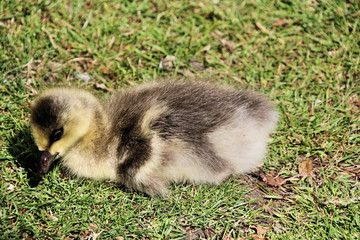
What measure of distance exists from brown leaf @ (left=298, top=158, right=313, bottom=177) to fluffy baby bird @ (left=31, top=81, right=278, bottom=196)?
329mm

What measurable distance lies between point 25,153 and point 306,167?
173 cm

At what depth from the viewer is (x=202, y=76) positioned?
306 centimetres

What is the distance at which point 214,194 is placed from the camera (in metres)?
2.41

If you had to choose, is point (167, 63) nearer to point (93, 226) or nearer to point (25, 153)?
point (25, 153)

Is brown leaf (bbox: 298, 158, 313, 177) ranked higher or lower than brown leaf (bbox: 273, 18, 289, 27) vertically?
lower

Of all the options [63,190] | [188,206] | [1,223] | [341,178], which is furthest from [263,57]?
[1,223]

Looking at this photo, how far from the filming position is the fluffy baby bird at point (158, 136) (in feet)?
7.36

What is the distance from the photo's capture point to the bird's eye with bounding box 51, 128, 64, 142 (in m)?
2.14

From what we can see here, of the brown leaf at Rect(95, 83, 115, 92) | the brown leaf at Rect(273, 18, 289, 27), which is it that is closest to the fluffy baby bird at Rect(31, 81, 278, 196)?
the brown leaf at Rect(95, 83, 115, 92)

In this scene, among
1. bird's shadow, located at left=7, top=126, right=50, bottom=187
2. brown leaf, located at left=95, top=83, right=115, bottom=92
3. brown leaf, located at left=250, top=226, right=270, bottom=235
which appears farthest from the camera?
brown leaf, located at left=95, top=83, right=115, bottom=92

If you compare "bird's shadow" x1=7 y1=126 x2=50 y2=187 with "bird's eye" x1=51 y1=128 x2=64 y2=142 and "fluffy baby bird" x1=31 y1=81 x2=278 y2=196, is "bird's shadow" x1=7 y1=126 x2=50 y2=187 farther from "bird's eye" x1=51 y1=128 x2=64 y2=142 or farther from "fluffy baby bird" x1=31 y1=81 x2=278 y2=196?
"bird's eye" x1=51 y1=128 x2=64 y2=142

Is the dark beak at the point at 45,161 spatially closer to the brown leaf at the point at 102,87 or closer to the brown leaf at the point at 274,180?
the brown leaf at the point at 102,87

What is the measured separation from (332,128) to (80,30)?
6.62 ft

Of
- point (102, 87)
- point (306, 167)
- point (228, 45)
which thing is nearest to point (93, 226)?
point (102, 87)
